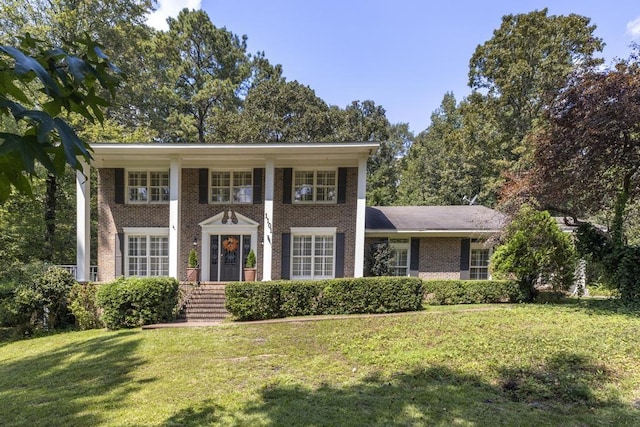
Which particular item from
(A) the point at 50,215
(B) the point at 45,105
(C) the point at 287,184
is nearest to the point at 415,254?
(C) the point at 287,184

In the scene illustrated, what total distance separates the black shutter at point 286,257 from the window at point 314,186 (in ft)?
5.23

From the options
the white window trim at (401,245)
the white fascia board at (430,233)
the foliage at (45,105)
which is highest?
the foliage at (45,105)

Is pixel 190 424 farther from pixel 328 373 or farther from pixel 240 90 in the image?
pixel 240 90

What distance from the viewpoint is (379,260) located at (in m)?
13.7

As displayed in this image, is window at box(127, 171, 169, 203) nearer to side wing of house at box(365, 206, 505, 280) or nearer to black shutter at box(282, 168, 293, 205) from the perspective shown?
black shutter at box(282, 168, 293, 205)

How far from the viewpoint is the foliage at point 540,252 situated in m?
10.6

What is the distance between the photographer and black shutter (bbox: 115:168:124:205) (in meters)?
13.6

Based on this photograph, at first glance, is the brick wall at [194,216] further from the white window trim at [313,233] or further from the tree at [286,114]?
the tree at [286,114]

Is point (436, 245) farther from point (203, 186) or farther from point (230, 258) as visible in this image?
point (203, 186)

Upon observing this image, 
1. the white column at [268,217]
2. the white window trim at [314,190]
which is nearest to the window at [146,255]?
the white column at [268,217]

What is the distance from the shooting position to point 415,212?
16.5m

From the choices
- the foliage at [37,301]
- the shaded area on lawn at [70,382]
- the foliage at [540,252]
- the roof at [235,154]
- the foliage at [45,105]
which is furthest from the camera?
→ the roof at [235,154]

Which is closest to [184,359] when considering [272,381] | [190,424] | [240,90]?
[272,381]

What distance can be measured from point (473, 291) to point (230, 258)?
30.6 ft
